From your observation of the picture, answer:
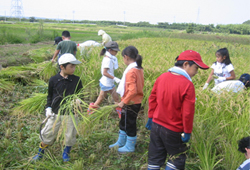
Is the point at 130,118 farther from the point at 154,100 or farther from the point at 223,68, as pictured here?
the point at 223,68

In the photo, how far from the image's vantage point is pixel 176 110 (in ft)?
6.11

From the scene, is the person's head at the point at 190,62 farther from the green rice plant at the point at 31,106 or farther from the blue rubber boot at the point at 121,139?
the green rice plant at the point at 31,106

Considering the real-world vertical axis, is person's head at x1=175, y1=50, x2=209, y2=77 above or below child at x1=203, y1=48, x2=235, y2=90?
above

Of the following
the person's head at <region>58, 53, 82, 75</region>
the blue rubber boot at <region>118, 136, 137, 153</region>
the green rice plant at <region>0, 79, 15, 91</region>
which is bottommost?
the blue rubber boot at <region>118, 136, 137, 153</region>

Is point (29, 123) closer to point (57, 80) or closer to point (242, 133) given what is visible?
point (57, 80)

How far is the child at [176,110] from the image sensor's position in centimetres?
178

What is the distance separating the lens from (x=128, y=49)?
2783 mm

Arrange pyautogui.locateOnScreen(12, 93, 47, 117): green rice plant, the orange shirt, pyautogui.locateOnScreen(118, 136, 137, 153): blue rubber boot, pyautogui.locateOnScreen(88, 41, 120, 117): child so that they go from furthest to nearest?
pyautogui.locateOnScreen(12, 93, 47, 117): green rice plant → pyautogui.locateOnScreen(88, 41, 120, 117): child → pyautogui.locateOnScreen(118, 136, 137, 153): blue rubber boot → the orange shirt

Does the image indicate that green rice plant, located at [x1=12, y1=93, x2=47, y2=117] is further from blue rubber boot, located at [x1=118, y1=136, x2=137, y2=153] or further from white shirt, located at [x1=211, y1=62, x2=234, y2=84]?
white shirt, located at [x1=211, y1=62, x2=234, y2=84]

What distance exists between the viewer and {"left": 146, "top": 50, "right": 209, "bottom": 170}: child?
70.0 inches

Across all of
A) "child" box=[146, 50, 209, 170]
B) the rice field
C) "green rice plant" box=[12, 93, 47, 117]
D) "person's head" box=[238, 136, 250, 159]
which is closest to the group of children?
"child" box=[146, 50, 209, 170]

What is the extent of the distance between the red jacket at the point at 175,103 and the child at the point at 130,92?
0.67 m

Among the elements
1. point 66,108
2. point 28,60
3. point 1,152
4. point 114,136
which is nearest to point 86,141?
point 114,136

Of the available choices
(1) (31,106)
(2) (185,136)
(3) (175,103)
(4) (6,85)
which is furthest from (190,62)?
A: (4) (6,85)
